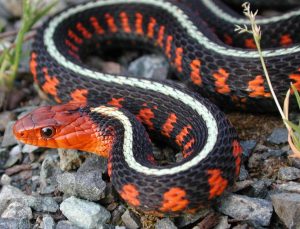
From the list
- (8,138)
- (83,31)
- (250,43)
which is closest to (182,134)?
(250,43)

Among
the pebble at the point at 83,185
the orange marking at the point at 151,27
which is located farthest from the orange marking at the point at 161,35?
the pebble at the point at 83,185

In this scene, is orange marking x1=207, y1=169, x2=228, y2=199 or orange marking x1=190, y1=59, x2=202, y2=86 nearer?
orange marking x1=207, y1=169, x2=228, y2=199

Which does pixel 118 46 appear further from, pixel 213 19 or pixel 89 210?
pixel 89 210

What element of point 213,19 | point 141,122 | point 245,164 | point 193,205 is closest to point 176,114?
point 141,122

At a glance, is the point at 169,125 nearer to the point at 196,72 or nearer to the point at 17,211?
the point at 196,72

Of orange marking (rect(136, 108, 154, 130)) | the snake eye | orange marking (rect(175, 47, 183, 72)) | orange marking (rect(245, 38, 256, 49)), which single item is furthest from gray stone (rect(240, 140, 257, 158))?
the snake eye

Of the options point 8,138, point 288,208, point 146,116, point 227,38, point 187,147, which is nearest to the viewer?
point 288,208

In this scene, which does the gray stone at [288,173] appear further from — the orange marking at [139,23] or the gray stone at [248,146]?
the orange marking at [139,23]

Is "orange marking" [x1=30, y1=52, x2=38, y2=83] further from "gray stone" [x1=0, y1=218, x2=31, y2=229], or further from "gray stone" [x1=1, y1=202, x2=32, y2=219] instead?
"gray stone" [x1=0, y1=218, x2=31, y2=229]
